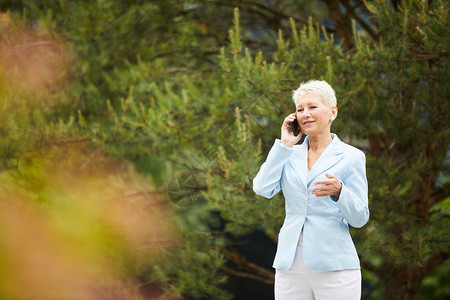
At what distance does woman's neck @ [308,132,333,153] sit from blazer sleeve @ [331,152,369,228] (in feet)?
0.42

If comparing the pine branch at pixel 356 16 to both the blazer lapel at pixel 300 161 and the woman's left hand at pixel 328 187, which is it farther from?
the woman's left hand at pixel 328 187

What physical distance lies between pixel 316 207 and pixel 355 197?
0.14 meters

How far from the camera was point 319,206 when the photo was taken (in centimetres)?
158

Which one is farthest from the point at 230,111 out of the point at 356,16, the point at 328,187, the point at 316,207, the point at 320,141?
the point at 328,187

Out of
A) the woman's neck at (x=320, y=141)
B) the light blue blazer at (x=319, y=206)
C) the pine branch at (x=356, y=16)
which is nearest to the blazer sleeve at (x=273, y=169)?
the light blue blazer at (x=319, y=206)

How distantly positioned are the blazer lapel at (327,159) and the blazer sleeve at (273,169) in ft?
0.30

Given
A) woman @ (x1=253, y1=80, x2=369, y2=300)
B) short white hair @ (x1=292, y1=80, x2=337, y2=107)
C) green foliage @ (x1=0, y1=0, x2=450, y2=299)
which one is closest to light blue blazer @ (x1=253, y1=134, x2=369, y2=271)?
woman @ (x1=253, y1=80, x2=369, y2=300)

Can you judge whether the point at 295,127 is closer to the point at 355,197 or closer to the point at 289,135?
the point at 289,135

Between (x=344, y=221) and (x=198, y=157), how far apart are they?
2.12 metres

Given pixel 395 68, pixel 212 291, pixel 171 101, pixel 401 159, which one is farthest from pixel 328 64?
pixel 212 291

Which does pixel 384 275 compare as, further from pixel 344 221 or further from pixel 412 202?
pixel 344 221

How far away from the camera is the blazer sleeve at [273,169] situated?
1597 mm

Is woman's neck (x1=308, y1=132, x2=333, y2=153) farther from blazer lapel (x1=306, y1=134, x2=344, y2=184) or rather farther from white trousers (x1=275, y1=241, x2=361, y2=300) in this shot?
white trousers (x1=275, y1=241, x2=361, y2=300)

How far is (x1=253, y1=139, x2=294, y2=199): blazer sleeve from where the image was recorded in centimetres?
160
